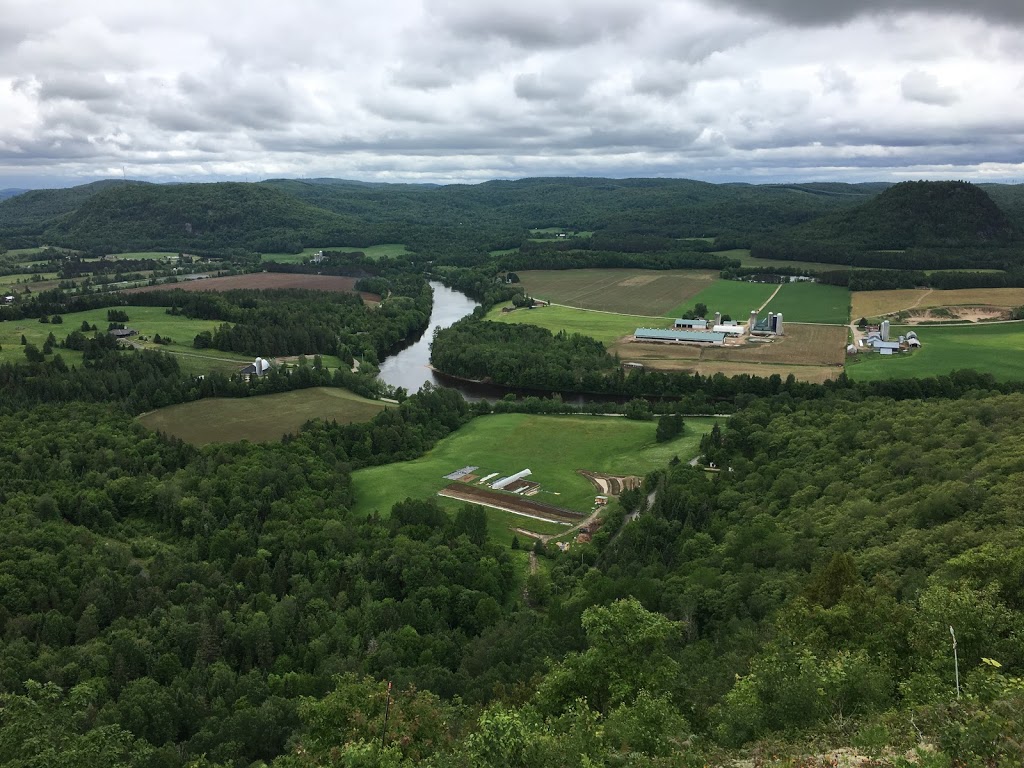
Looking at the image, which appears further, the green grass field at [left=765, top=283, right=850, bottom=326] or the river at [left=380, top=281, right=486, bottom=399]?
the green grass field at [left=765, top=283, right=850, bottom=326]

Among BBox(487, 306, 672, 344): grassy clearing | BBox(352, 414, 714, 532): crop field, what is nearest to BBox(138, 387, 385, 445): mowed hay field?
BBox(352, 414, 714, 532): crop field

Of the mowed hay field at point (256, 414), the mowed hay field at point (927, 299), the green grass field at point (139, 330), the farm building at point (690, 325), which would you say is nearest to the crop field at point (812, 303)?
the mowed hay field at point (927, 299)

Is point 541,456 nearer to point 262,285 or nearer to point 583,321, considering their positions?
point 583,321

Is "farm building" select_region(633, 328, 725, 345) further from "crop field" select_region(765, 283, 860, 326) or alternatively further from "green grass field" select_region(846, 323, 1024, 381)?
"green grass field" select_region(846, 323, 1024, 381)

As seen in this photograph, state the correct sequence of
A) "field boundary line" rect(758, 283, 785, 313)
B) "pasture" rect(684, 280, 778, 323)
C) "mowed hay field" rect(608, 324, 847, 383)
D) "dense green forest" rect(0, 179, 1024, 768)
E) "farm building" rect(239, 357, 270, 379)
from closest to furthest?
"dense green forest" rect(0, 179, 1024, 768) → "mowed hay field" rect(608, 324, 847, 383) → "farm building" rect(239, 357, 270, 379) → "pasture" rect(684, 280, 778, 323) → "field boundary line" rect(758, 283, 785, 313)

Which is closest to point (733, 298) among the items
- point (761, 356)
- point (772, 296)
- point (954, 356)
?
point (772, 296)

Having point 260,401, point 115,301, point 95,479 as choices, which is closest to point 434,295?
point 115,301

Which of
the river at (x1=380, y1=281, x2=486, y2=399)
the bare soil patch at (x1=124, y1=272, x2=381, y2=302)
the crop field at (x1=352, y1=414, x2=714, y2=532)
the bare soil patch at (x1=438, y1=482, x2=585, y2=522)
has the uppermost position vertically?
the bare soil patch at (x1=124, y1=272, x2=381, y2=302)

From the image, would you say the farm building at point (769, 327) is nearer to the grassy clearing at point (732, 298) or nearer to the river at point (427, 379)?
the grassy clearing at point (732, 298)
